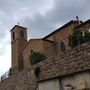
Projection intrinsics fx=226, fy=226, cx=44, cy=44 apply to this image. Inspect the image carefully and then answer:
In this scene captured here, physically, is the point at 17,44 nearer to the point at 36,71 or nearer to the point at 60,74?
the point at 36,71

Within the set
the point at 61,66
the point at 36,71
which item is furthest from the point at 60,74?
the point at 36,71

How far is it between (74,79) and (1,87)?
11765 millimetres

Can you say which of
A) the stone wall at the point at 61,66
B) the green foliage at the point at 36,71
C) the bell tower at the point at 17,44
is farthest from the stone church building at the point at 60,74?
the bell tower at the point at 17,44

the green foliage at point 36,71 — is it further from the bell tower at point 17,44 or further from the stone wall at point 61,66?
the bell tower at point 17,44

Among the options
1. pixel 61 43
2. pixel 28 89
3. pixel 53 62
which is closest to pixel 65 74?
pixel 53 62

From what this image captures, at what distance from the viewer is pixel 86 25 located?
24.5m

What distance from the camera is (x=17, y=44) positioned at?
36.5 metres

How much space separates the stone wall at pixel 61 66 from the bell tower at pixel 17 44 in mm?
20030

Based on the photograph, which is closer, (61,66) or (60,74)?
(60,74)

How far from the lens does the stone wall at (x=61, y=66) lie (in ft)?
33.0

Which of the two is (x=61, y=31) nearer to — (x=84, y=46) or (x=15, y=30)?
(x=15, y=30)

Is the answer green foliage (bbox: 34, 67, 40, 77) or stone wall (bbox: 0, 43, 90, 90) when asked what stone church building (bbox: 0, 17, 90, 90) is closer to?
stone wall (bbox: 0, 43, 90, 90)

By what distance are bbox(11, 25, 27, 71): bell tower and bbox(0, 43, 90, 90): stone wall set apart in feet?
65.7

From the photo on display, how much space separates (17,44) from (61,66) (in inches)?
1015
